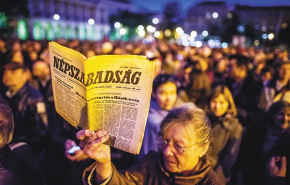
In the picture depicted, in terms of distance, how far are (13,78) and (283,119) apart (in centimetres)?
328

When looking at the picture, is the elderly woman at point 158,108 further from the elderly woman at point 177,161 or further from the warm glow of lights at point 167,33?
the warm glow of lights at point 167,33

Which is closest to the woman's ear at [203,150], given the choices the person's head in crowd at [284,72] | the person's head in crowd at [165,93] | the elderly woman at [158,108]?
the elderly woman at [158,108]

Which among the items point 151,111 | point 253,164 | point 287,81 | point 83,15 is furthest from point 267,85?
point 83,15

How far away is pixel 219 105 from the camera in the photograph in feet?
9.71

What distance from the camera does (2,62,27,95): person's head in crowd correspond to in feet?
10.7

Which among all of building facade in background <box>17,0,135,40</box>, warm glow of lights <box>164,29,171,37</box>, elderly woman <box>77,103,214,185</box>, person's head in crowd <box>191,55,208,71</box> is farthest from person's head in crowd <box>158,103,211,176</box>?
warm glow of lights <box>164,29,171,37</box>

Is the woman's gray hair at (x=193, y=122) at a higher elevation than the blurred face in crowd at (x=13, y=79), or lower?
higher

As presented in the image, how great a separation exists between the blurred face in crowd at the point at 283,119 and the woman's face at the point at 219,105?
56 centimetres

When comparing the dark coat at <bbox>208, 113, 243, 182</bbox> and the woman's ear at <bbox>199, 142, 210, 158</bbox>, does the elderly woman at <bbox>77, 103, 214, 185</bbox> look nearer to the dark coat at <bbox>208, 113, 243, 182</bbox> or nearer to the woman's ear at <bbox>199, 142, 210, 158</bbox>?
the woman's ear at <bbox>199, 142, 210, 158</bbox>

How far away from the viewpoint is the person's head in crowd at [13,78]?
3258 millimetres

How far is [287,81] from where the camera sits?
4.36 meters

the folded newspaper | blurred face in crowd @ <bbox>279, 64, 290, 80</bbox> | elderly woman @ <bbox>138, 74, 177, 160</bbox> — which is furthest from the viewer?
blurred face in crowd @ <bbox>279, 64, 290, 80</bbox>

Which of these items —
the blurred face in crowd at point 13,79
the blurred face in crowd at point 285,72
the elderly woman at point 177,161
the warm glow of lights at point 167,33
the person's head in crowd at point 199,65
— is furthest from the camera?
the warm glow of lights at point 167,33

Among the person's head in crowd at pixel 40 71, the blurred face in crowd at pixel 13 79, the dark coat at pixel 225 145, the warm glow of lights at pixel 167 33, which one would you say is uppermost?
the blurred face in crowd at pixel 13 79
